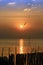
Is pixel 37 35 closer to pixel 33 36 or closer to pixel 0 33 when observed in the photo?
pixel 33 36

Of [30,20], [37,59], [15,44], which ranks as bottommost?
[37,59]

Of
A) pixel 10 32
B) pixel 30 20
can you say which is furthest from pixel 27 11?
pixel 10 32

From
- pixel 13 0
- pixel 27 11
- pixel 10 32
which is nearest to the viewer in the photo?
pixel 13 0

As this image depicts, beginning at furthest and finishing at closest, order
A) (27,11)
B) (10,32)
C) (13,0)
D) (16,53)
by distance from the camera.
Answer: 1. (16,53)
2. (10,32)
3. (27,11)
4. (13,0)

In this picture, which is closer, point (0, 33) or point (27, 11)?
point (27, 11)

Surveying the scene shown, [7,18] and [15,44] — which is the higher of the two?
[7,18]

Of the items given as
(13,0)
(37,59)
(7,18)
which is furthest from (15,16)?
(37,59)
